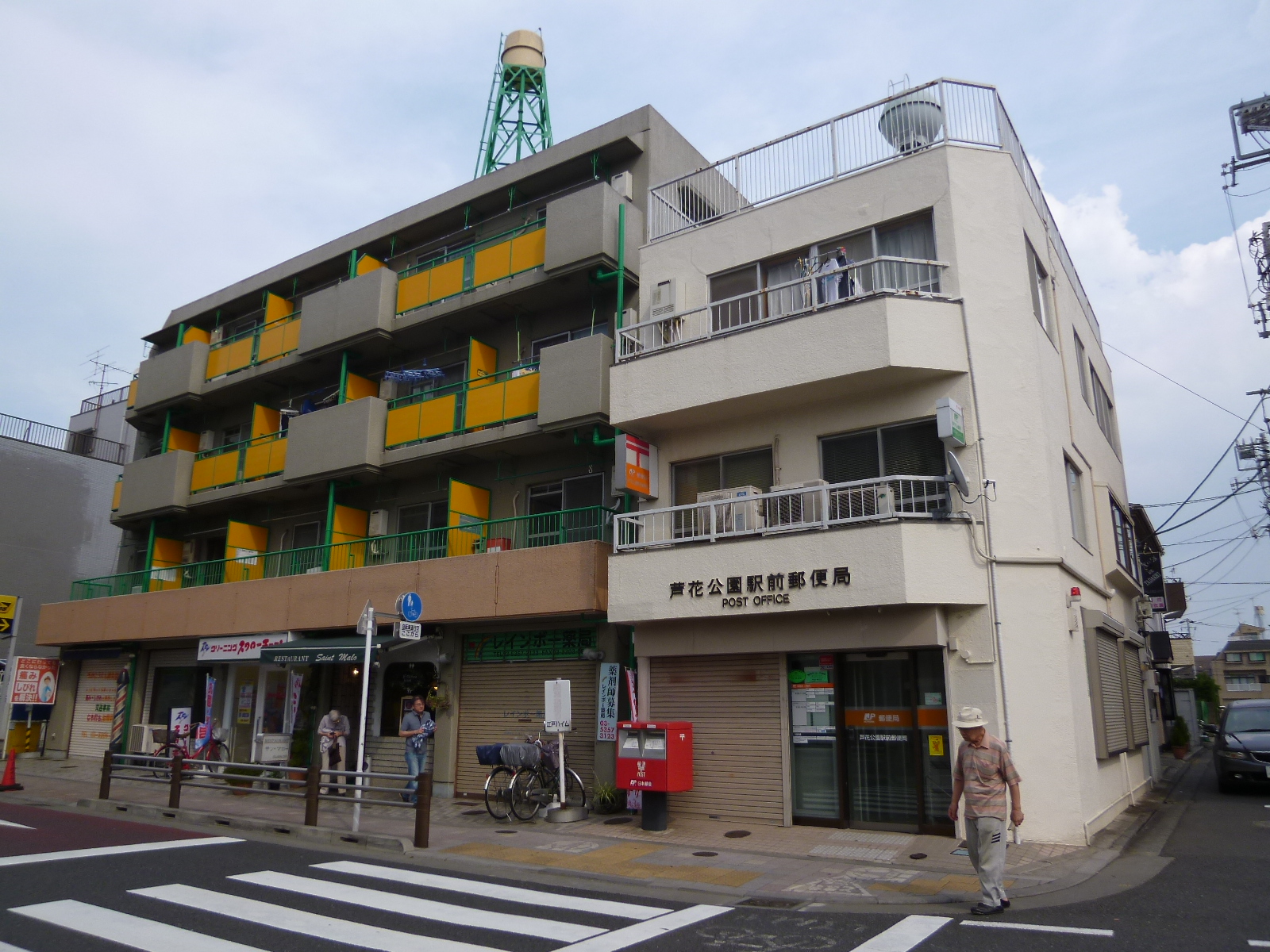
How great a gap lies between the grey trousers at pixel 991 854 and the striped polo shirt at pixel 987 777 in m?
0.08

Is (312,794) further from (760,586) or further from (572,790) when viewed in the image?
(760,586)

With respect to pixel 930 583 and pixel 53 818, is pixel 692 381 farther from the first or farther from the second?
pixel 53 818

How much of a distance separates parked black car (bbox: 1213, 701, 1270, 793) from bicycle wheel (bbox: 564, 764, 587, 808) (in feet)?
40.6

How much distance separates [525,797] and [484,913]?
19.3 feet

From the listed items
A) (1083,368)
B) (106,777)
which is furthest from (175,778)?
(1083,368)

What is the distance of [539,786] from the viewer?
1424 centimetres

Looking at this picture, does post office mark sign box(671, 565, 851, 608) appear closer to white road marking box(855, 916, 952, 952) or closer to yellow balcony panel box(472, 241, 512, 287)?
white road marking box(855, 916, 952, 952)

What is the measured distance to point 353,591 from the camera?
18.7 meters

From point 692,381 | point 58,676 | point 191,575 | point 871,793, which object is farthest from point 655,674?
point 58,676

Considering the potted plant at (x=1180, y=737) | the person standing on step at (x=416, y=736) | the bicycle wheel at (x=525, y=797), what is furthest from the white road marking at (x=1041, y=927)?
the potted plant at (x=1180, y=737)

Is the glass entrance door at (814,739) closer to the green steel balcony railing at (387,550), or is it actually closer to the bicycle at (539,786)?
the bicycle at (539,786)

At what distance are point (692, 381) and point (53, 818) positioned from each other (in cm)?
1217

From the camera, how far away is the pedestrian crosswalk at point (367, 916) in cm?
→ 715

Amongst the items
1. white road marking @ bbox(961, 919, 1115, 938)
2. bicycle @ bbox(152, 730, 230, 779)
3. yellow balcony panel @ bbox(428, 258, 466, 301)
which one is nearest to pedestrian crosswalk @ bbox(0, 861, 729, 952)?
white road marking @ bbox(961, 919, 1115, 938)
